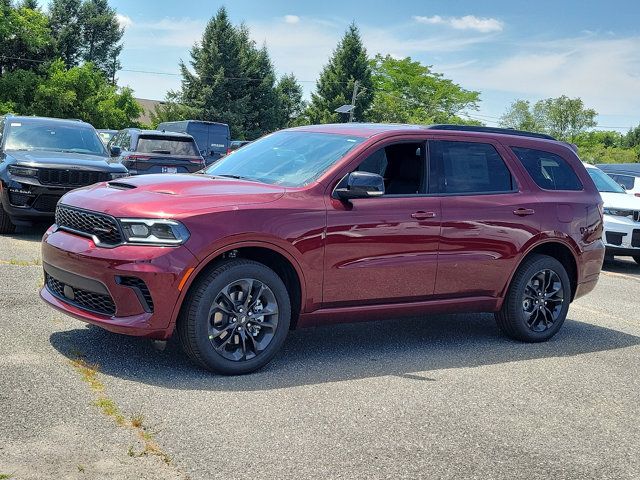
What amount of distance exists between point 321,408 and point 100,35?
84368 millimetres

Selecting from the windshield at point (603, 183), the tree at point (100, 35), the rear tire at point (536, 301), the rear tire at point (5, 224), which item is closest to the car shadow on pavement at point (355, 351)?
the rear tire at point (536, 301)

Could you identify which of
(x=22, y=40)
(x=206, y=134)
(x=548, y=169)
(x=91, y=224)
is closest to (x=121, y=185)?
(x=91, y=224)

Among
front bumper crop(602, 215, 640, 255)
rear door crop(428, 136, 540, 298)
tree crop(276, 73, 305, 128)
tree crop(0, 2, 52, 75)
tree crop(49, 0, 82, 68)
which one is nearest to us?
rear door crop(428, 136, 540, 298)

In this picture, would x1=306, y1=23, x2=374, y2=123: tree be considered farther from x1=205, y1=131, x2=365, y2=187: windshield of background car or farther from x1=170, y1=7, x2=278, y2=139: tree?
x1=205, y1=131, x2=365, y2=187: windshield of background car

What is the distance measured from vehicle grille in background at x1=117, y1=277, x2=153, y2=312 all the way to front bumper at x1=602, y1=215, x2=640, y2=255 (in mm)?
9804

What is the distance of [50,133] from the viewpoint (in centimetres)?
1201

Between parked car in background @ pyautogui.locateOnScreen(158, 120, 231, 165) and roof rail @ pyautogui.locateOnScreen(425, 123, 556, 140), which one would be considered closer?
roof rail @ pyautogui.locateOnScreen(425, 123, 556, 140)

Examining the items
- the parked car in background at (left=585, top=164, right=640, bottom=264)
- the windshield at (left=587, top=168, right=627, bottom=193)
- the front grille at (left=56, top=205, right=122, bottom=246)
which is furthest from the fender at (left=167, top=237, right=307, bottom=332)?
the windshield at (left=587, top=168, right=627, bottom=193)

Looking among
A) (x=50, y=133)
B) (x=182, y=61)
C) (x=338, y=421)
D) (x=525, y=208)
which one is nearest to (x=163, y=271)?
(x=338, y=421)

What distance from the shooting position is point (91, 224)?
5125 millimetres

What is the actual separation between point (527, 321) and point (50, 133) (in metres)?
8.31

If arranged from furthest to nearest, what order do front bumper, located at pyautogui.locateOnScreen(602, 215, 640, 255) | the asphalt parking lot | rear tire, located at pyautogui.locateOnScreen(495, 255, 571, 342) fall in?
1. front bumper, located at pyautogui.locateOnScreen(602, 215, 640, 255)
2. rear tire, located at pyautogui.locateOnScreen(495, 255, 571, 342)
3. the asphalt parking lot

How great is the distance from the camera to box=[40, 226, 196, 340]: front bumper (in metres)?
4.82

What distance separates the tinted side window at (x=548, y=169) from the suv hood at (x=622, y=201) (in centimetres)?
628
